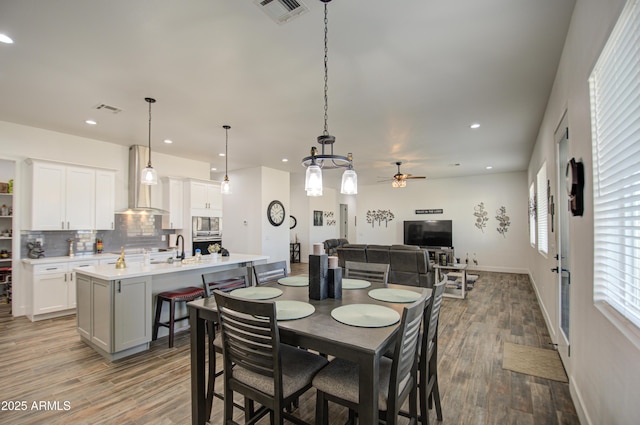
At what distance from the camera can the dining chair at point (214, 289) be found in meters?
2.02

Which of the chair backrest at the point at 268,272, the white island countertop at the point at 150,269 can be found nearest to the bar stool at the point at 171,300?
the white island countertop at the point at 150,269

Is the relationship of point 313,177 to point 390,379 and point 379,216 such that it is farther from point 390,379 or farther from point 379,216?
point 379,216

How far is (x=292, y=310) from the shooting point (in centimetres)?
186

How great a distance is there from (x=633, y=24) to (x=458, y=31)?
1.23m

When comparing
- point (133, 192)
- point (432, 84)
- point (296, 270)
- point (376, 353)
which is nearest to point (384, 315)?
point (376, 353)

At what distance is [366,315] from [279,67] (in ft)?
7.63

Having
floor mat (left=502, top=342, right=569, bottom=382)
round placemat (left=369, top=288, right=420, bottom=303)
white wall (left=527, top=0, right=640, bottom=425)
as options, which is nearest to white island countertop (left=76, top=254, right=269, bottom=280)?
round placemat (left=369, top=288, right=420, bottom=303)

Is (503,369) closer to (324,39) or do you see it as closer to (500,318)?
(500,318)

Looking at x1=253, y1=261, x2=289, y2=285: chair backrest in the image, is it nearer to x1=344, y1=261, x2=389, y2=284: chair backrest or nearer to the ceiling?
x1=344, y1=261, x2=389, y2=284: chair backrest

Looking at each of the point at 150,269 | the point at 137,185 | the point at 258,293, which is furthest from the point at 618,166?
the point at 137,185

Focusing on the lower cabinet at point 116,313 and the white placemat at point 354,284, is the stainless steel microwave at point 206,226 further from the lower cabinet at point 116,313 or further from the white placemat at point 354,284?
the white placemat at point 354,284

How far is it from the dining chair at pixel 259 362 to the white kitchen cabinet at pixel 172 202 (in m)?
4.98

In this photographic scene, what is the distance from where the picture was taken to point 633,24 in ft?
4.02

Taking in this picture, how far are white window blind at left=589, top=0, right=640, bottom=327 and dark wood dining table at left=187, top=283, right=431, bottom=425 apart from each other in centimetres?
109
